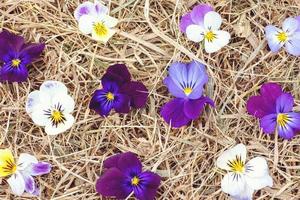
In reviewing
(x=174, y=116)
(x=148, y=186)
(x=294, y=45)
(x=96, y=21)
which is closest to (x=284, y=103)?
(x=294, y=45)

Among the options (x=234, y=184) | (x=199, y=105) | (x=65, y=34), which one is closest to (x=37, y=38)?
(x=65, y=34)

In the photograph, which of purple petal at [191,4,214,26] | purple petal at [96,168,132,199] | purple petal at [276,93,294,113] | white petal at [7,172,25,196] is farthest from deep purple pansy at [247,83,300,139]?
white petal at [7,172,25,196]

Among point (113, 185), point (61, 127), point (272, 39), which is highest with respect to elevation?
point (272, 39)

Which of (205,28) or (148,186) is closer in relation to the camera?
(148,186)

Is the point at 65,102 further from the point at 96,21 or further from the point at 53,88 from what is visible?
the point at 96,21

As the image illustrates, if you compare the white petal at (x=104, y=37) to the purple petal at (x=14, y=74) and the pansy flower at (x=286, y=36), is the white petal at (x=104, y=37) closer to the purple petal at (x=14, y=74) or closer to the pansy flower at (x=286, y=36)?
the purple petal at (x=14, y=74)

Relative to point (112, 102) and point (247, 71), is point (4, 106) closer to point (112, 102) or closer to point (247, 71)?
point (112, 102)
